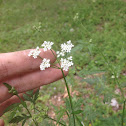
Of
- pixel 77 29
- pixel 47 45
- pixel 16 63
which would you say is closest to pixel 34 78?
pixel 16 63

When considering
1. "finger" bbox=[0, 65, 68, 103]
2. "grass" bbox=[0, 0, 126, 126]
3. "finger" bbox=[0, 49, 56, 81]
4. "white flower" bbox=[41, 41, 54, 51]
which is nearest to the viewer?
"white flower" bbox=[41, 41, 54, 51]

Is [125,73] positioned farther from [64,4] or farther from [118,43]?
[64,4]

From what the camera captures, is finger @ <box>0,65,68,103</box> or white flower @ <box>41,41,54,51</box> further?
finger @ <box>0,65,68,103</box>

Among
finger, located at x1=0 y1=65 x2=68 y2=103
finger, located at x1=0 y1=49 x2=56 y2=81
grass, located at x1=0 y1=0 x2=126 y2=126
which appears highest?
grass, located at x1=0 y1=0 x2=126 y2=126

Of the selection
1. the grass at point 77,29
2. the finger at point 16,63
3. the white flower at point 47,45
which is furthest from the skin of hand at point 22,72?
the grass at point 77,29

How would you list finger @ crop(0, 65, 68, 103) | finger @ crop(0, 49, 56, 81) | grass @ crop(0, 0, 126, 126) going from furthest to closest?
grass @ crop(0, 0, 126, 126) < finger @ crop(0, 65, 68, 103) < finger @ crop(0, 49, 56, 81)

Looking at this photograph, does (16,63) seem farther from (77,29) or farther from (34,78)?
(77,29)

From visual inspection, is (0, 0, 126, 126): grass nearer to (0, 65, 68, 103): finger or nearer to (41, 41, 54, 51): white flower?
(0, 65, 68, 103): finger

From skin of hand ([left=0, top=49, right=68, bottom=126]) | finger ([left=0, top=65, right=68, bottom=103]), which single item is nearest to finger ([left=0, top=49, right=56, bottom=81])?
skin of hand ([left=0, top=49, right=68, bottom=126])
